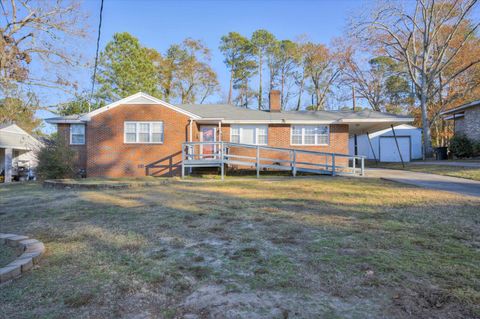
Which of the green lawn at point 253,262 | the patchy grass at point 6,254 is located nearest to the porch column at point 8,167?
the green lawn at point 253,262

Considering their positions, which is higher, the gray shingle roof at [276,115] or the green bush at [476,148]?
the gray shingle roof at [276,115]

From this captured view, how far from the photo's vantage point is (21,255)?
11.6ft

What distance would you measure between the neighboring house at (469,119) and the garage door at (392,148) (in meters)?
4.07

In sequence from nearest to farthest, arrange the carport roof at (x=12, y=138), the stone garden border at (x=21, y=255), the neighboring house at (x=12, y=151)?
the stone garden border at (x=21, y=255) → the neighboring house at (x=12, y=151) → the carport roof at (x=12, y=138)

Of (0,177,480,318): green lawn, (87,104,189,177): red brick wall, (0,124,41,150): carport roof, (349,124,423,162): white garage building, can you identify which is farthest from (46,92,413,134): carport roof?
(349,124,423,162): white garage building

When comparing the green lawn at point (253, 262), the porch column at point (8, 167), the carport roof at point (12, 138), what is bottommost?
the green lawn at point (253, 262)

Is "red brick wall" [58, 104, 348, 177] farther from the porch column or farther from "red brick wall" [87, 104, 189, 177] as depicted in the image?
the porch column

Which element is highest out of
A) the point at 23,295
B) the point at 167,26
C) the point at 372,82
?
→ the point at 372,82

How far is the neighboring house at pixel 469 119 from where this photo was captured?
733 inches

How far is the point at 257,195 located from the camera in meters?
8.12

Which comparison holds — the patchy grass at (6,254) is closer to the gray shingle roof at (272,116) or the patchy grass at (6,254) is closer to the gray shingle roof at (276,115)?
the gray shingle roof at (272,116)

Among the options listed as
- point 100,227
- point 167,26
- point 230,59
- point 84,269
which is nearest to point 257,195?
point 100,227

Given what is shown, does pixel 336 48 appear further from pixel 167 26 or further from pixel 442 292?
pixel 442 292

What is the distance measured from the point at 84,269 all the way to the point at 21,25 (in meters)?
19.0
